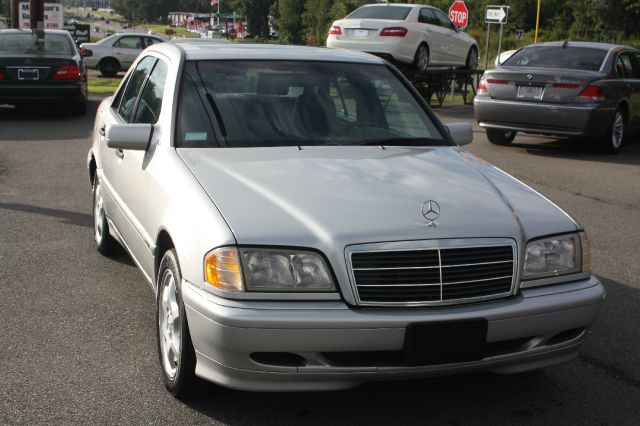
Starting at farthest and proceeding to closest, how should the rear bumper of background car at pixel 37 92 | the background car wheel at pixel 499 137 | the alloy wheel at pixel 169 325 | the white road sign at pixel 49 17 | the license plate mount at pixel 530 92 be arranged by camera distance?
1. the white road sign at pixel 49 17
2. the rear bumper of background car at pixel 37 92
3. the background car wheel at pixel 499 137
4. the license plate mount at pixel 530 92
5. the alloy wheel at pixel 169 325

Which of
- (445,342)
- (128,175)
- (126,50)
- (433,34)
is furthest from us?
(126,50)

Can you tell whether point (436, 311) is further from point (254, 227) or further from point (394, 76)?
point (394, 76)

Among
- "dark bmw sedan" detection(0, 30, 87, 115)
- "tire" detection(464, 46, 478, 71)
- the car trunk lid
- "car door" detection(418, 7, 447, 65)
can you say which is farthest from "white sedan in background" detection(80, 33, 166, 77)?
the car trunk lid

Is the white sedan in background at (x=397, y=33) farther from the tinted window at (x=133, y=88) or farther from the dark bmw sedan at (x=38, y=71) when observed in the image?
the tinted window at (x=133, y=88)

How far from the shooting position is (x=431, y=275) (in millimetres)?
3648

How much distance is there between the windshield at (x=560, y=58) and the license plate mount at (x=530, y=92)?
709mm

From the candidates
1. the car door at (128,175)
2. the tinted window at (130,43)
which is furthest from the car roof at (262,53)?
the tinted window at (130,43)

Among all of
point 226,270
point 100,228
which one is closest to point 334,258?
point 226,270

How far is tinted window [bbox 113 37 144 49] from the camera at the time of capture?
31.8m

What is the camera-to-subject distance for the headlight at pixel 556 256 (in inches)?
153

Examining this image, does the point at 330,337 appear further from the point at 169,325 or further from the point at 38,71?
the point at 38,71

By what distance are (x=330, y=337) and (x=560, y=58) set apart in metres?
10.7

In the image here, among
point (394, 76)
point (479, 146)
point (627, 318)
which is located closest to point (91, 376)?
point (394, 76)

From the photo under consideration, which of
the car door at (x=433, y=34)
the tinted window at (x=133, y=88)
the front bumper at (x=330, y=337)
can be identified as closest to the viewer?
the front bumper at (x=330, y=337)
